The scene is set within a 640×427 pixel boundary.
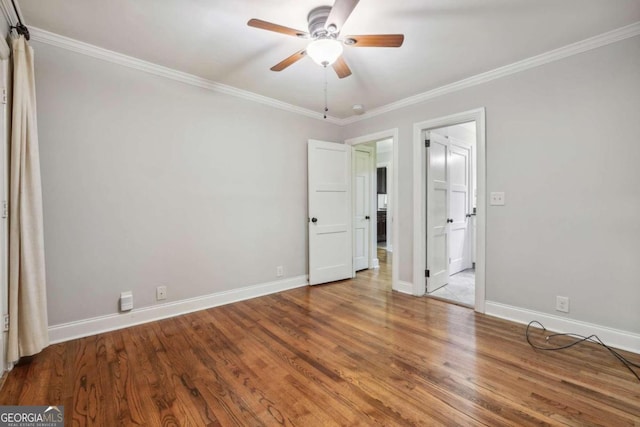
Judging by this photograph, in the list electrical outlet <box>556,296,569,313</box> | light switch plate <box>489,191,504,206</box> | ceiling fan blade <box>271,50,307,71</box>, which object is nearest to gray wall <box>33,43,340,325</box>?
ceiling fan blade <box>271,50,307,71</box>

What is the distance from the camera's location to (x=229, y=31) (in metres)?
2.18

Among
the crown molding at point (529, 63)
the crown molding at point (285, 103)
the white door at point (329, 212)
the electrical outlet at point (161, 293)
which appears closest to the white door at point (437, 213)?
the crown molding at point (529, 63)

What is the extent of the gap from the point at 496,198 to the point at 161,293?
360cm

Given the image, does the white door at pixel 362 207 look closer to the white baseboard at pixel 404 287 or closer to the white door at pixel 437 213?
the white baseboard at pixel 404 287

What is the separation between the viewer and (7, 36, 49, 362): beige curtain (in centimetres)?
190

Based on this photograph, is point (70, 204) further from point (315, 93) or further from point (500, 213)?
point (500, 213)

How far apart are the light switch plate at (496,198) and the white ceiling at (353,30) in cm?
126

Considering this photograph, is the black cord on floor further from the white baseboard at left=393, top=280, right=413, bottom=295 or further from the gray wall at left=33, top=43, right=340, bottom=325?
the gray wall at left=33, top=43, right=340, bottom=325

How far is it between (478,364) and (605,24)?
9.01 feet

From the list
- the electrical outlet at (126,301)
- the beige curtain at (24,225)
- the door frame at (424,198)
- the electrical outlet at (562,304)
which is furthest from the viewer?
the door frame at (424,198)

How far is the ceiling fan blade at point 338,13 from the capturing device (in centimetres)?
148

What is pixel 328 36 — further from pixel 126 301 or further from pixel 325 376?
pixel 126 301

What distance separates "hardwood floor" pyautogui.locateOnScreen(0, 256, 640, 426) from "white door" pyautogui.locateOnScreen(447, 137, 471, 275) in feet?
6.01

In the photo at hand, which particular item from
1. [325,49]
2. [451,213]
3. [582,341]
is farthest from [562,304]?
[325,49]
